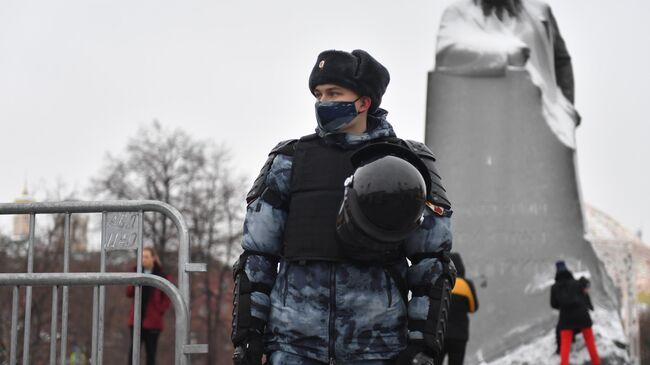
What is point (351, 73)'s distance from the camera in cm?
371

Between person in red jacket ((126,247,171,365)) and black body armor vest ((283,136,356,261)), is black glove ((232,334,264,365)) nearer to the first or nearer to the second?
black body armor vest ((283,136,356,261))

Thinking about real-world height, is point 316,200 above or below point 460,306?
above

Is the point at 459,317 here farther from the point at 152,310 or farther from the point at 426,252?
the point at 426,252

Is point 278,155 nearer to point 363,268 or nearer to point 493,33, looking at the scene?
point 363,268

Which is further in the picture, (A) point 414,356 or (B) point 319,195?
(B) point 319,195

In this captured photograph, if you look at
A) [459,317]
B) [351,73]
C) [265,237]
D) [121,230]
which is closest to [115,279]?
[121,230]

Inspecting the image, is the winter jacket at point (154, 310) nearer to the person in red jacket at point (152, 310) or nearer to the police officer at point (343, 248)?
the person in red jacket at point (152, 310)

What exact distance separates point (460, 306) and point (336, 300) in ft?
18.5

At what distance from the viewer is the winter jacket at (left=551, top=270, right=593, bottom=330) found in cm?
1063

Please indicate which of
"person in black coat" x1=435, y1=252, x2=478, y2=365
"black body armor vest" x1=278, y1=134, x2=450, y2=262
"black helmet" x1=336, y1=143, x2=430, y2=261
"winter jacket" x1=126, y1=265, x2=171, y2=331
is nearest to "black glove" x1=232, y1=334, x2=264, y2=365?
"black body armor vest" x1=278, y1=134, x2=450, y2=262

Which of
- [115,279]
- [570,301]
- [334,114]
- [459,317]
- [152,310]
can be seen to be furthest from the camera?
[570,301]

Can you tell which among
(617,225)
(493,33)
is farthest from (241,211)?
(617,225)

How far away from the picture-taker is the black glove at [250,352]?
3469mm

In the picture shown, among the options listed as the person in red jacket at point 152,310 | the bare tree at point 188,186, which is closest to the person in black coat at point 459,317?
the person in red jacket at point 152,310
